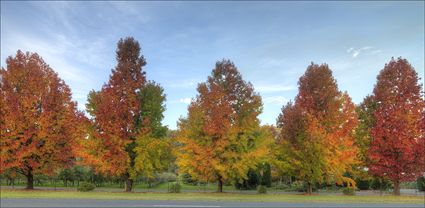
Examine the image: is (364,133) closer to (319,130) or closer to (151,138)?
(319,130)

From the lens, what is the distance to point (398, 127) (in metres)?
31.9

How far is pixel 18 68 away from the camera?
33938mm

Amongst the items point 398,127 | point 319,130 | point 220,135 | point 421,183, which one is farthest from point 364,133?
point 421,183

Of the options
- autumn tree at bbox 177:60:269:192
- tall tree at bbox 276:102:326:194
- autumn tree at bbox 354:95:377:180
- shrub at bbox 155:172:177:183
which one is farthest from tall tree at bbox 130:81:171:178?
shrub at bbox 155:172:177:183

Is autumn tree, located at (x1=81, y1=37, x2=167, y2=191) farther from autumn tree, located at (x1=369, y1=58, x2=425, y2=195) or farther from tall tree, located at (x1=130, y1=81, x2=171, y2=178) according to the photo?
autumn tree, located at (x1=369, y1=58, x2=425, y2=195)

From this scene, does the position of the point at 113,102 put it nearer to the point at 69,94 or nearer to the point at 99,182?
the point at 69,94

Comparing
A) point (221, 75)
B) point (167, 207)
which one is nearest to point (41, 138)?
point (221, 75)

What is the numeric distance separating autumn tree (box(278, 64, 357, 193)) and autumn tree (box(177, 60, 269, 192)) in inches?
112

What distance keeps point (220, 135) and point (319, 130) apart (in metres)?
8.64

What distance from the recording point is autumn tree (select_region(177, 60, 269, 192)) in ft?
102

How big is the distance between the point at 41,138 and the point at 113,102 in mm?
7554

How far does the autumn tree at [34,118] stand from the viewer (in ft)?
104

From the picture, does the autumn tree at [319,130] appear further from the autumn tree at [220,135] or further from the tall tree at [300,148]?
the autumn tree at [220,135]

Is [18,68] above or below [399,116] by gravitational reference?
above
